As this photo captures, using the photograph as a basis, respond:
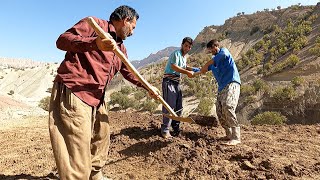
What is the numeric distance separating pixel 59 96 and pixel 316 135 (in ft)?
14.6

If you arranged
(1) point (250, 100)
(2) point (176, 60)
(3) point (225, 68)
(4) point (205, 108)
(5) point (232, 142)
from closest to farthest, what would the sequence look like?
(5) point (232, 142) → (3) point (225, 68) → (2) point (176, 60) → (1) point (250, 100) → (4) point (205, 108)

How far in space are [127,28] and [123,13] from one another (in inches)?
5.1

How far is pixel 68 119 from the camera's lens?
2363 millimetres

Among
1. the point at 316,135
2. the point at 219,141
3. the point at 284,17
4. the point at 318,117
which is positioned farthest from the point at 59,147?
the point at 284,17

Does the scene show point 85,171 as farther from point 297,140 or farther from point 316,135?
point 316,135

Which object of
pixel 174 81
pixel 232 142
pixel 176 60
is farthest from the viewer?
pixel 174 81

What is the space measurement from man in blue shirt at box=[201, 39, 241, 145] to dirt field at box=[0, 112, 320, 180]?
0.25m

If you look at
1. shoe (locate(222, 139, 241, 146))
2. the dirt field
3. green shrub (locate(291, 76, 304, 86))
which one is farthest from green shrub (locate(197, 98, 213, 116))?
shoe (locate(222, 139, 241, 146))

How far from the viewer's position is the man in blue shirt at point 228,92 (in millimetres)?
4434

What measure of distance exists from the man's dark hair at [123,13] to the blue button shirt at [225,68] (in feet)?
7.15

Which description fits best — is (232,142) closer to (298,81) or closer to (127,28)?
(127,28)

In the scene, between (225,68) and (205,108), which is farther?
(205,108)

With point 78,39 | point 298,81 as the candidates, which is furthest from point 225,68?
point 298,81

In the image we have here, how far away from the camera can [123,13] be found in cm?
259
